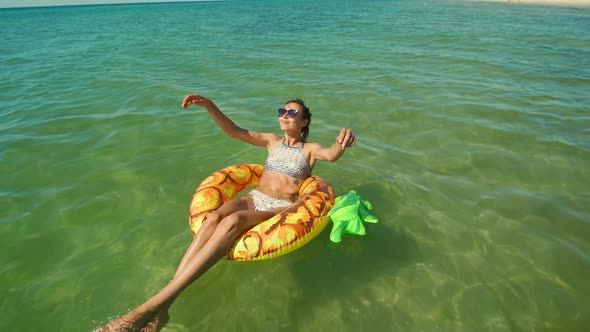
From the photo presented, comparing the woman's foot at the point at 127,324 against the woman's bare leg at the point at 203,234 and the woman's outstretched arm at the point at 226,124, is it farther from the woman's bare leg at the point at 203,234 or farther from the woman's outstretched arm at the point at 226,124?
the woman's outstretched arm at the point at 226,124

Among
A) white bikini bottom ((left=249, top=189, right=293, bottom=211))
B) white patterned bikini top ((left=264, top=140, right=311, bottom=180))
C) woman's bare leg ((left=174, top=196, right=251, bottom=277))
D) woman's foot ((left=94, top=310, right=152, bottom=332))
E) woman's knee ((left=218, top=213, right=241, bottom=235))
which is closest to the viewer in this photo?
woman's foot ((left=94, top=310, right=152, bottom=332))

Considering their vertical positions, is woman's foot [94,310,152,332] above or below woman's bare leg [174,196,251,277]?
below

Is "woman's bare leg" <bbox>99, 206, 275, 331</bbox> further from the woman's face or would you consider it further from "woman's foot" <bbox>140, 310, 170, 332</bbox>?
the woman's face

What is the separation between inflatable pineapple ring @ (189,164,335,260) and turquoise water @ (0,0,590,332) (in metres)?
0.40

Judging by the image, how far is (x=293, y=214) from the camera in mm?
3176

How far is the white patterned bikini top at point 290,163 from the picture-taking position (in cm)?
380

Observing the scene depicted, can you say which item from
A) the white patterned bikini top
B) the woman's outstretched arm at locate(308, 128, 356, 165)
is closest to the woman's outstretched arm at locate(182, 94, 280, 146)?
the white patterned bikini top

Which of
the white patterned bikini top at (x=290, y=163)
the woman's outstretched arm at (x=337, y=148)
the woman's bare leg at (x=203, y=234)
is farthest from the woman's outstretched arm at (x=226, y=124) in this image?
the woman's bare leg at (x=203, y=234)

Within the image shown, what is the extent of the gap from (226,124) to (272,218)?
1.32 m

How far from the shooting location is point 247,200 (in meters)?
3.73

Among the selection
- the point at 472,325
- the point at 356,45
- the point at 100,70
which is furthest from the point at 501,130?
the point at 100,70

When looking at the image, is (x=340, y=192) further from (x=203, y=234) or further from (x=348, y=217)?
(x=203, y=234)

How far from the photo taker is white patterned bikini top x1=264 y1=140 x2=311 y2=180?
3805mm

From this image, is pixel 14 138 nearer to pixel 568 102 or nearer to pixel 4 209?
pixel 4 209
